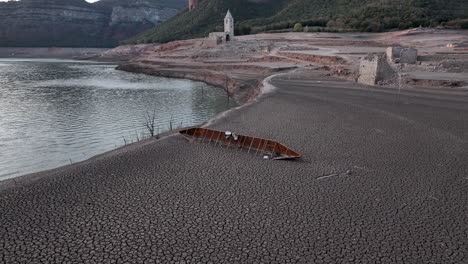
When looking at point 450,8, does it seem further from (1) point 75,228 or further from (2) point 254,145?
(1) point 75,228

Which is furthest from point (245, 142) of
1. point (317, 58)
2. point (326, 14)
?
point (326, 14)

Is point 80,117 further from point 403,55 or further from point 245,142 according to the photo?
point 403,55

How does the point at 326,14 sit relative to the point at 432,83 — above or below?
above

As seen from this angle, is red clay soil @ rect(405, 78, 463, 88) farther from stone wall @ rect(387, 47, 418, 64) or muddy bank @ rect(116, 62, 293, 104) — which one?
muddy bank @ rect(116, 62, 293, 104)

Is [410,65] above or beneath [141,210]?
above

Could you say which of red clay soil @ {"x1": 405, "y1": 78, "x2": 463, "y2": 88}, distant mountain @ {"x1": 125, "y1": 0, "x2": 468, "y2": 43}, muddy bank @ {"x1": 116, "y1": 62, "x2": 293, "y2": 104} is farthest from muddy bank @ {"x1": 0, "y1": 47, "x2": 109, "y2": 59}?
red clay soil @ {"x1": 405, "y1": 78, "x2": 463, "y2": 88}

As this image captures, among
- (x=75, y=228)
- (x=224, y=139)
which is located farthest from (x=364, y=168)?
(x=75, y=228)
